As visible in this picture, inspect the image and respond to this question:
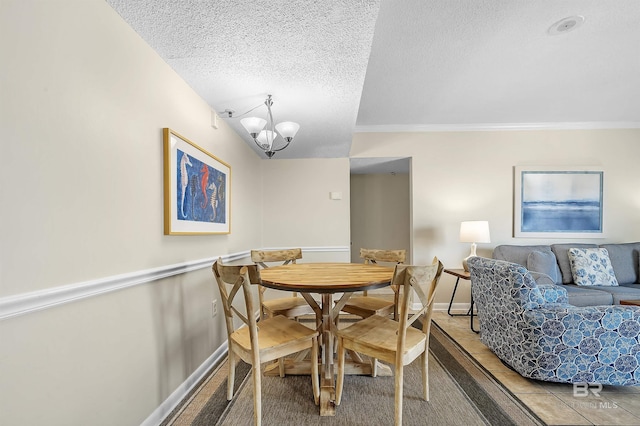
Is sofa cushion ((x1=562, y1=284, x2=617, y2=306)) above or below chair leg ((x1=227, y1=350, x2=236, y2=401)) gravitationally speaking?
above

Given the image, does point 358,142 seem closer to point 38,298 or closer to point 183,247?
point 183,247

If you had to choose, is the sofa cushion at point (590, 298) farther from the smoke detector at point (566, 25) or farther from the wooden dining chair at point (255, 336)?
the wooden dining chair at point (255, 336)

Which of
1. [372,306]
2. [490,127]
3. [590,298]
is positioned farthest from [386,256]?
[490,127]

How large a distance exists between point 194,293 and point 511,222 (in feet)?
13.0

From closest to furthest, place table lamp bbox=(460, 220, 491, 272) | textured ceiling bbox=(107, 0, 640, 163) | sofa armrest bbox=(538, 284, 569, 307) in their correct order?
textured ceiling bbox=(107, 0, 640, 163)
sofa armrest bbox=(538, 284, 569, 307)
table lamp bbox=(460, 220, 491, 272)

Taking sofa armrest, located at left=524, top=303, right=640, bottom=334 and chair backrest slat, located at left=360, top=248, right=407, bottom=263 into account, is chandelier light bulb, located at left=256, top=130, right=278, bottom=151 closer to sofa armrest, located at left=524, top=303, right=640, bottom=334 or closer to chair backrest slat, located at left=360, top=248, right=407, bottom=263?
chair backrest slat, located at left=360, top=248, right=407, bottom=263

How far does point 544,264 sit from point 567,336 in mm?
1615

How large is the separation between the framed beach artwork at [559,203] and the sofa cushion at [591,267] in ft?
1.80

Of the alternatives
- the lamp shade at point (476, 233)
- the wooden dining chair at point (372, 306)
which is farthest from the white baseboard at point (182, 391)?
the lamp shade at point (476, 233)

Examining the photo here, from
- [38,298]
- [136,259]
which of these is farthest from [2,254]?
[136,259]

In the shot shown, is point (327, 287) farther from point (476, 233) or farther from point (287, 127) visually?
point (476, 233)

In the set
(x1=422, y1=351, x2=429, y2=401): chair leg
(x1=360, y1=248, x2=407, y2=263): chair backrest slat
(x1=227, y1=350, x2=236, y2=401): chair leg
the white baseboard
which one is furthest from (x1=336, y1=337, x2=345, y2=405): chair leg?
(x1=360, y1=248, x2=407, y2=263): chair backrest slat

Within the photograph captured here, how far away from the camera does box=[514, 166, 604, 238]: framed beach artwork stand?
3840mm

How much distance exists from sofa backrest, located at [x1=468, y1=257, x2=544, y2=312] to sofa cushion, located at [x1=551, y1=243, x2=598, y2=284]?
62.7 inches
